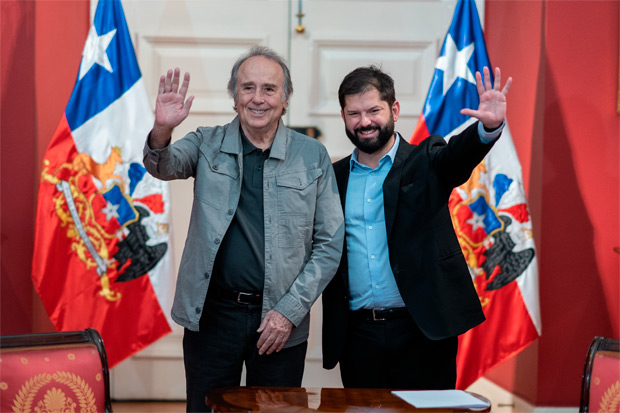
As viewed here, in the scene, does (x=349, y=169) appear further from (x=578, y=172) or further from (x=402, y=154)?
(x=578, y=172)

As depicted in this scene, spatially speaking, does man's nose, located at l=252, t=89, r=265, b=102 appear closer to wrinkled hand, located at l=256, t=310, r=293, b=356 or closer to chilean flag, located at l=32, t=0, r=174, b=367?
wrinkled hand, located at l=256, t=310, r=293, b=356

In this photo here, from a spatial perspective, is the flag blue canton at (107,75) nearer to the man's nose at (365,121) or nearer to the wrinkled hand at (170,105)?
the wrinkled hand at (170,105)

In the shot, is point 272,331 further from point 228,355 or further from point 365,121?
point 365,121

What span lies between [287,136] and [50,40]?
170 centimetres

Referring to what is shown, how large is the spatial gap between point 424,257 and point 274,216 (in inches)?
19.2

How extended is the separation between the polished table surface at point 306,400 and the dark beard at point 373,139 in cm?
83

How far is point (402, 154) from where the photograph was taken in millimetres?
2180

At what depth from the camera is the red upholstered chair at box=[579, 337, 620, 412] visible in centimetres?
164

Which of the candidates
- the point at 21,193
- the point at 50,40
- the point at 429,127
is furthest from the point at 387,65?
the point at 21,193

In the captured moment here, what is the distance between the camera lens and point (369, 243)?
7.02 feet

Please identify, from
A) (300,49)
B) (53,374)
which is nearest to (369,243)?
(53,374)

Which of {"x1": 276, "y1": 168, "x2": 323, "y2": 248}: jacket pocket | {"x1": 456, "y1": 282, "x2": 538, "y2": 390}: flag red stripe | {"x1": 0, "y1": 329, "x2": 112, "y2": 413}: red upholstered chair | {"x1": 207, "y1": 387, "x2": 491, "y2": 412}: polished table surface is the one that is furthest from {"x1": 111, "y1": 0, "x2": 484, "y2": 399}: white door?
{"x1": 207, "y1": 387, "x2": 491, "y2": 412}: polished table surface

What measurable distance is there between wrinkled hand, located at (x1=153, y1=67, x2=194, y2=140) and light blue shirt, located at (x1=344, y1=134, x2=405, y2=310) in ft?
2.02

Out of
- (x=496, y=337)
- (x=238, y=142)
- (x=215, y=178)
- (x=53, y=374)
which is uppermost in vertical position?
(x=238, y=142)
